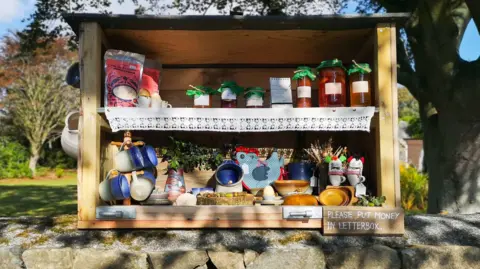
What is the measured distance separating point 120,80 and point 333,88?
4.71ft

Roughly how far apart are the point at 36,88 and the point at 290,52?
18.8m

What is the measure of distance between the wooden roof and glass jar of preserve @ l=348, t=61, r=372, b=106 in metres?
0.28

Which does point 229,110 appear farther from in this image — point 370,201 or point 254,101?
point 370,201

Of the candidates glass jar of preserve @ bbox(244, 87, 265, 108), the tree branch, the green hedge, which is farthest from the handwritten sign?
the green hedge

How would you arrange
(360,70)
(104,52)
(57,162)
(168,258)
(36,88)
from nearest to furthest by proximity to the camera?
(168,258) → (360,70) → (104,52) → (36,88) → (57,162)

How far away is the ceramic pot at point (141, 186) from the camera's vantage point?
319 cm

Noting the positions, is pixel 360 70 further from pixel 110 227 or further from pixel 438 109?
pixel 438 109

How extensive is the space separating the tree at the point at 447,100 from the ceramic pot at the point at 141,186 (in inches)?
105

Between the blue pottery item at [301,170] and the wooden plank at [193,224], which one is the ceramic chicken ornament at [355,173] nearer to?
the blue pottery item at [301,170]

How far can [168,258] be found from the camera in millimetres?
2773

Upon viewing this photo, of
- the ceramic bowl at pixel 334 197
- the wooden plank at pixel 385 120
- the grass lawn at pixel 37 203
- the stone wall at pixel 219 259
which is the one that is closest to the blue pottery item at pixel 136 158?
the stone wall at pixel 219 259

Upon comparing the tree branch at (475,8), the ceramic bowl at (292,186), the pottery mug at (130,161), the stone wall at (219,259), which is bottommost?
the stone wall at (219,259)

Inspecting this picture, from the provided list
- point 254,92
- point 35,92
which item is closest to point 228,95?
point 254,92

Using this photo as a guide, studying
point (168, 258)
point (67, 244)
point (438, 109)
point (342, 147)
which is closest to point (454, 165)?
point (438, 109)
